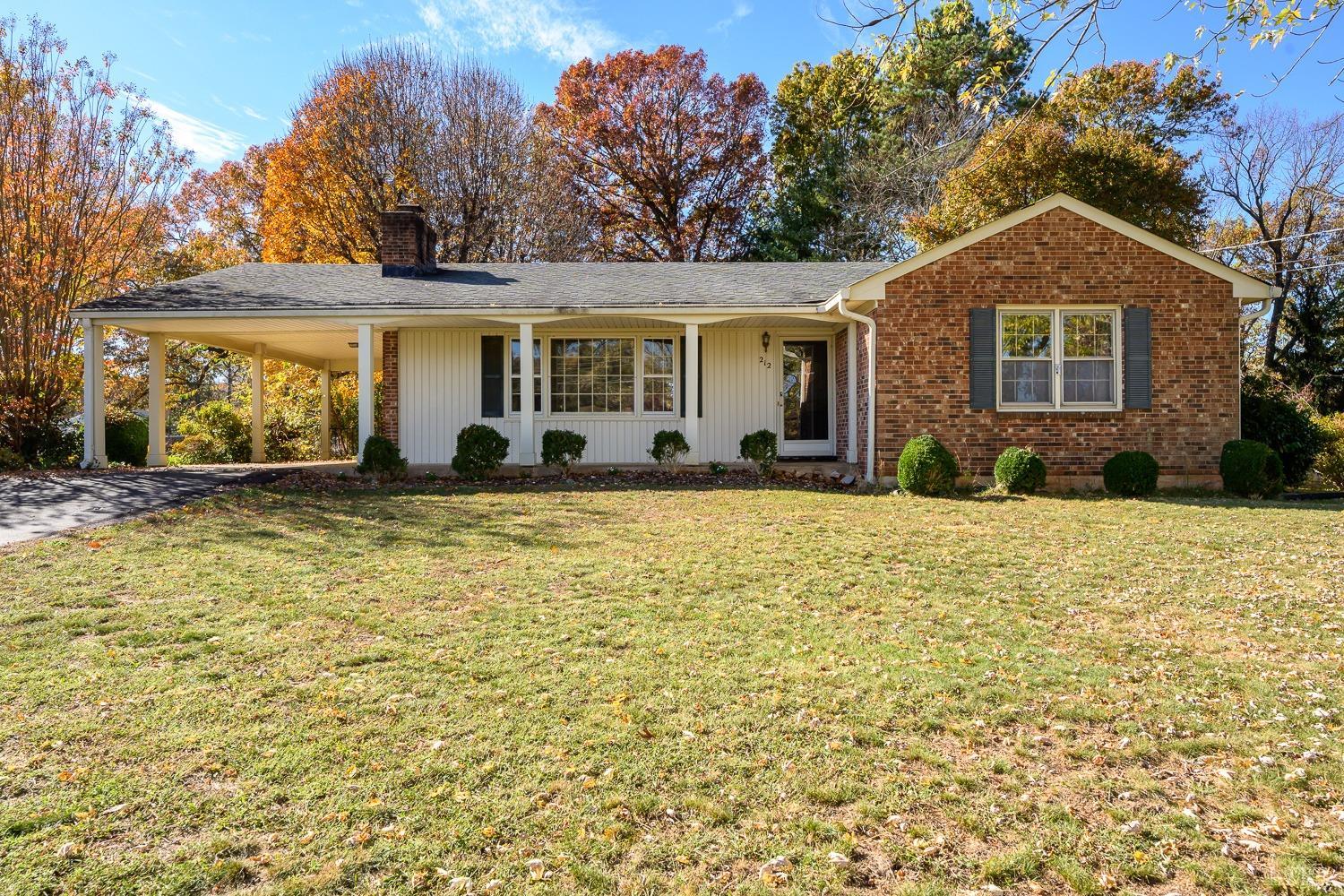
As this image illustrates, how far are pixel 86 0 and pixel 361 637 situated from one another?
41.3ft

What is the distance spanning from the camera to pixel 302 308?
11.8 meters

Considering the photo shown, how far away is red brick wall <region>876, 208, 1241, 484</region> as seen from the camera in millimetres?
10445

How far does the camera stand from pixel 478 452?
11.2m

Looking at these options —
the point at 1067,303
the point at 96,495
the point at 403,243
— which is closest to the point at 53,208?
the point at 403,243

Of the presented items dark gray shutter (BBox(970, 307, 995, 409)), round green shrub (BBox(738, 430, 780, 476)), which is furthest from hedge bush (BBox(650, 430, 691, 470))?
dark gray shutter (BBox(970, 307, 995, 409))

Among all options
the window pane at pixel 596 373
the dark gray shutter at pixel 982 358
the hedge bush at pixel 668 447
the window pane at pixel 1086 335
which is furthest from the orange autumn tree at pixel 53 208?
the window pane at pixel 1086 335

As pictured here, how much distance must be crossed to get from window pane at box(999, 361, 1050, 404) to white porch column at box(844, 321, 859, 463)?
6.73ft

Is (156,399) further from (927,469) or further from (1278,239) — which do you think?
(1278,239)

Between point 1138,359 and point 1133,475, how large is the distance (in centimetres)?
181

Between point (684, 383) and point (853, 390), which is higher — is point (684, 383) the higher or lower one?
the higher one

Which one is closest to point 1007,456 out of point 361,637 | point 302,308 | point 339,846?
point 361,637

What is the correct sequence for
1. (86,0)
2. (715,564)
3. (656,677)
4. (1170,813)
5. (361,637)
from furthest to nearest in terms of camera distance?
(86,0) < (715,564) < (361,637) < (656,677) < (1170,813)

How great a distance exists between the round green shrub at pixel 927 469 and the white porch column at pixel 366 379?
26.9 ft

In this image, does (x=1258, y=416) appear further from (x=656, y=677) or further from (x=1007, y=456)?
(x=656, y=677)
